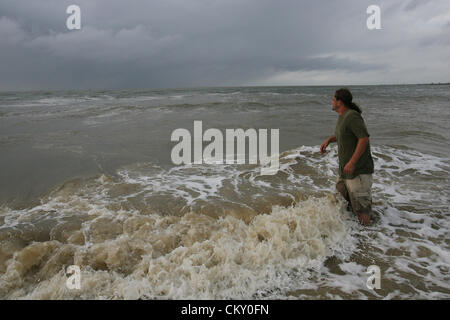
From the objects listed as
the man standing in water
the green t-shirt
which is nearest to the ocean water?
the man standing in water

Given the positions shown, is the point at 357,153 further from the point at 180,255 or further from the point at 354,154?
the point at 180,255

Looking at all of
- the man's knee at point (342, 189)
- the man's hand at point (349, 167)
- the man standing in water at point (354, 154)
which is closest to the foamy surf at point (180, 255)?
the man's knee at point (342, 189)

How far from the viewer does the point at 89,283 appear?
305cm

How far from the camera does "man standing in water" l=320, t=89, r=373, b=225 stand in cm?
371

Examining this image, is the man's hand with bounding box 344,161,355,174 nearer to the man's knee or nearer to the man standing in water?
the man standing in water

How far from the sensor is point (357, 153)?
3.71 metres

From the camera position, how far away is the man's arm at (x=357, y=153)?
3659 millimetres

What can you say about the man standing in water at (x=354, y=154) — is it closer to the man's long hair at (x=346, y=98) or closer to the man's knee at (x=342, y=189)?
the man's long hair at (x=346, y=98)

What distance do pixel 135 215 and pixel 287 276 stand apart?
270cm

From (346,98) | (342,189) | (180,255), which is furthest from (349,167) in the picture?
(180,255)

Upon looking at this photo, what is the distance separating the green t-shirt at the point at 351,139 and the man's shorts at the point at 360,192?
95 mm

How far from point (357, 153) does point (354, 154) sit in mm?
41
